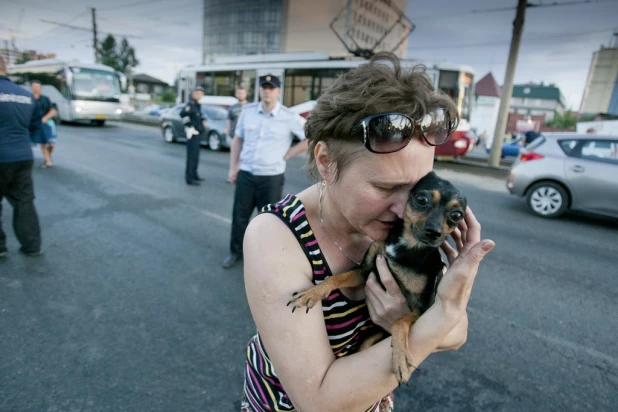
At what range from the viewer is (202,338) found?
10.3 ft

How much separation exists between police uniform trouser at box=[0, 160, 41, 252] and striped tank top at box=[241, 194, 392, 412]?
4.39 metres

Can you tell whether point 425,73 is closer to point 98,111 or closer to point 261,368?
point 261,368

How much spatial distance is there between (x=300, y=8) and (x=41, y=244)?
6869 cm

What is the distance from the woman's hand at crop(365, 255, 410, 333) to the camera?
1.11m

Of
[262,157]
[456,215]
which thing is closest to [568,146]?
[262,157]

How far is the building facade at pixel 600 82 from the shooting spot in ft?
178

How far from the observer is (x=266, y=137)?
15.3 ft

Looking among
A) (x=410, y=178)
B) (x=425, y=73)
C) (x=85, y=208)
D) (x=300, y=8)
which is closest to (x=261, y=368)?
(x=410, y=178)

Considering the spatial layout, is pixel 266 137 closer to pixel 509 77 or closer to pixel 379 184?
pixel 379 184

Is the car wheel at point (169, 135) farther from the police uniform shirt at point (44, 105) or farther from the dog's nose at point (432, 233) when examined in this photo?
the dog's nose at point (432, 233)

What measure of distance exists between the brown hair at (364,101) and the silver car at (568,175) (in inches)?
310

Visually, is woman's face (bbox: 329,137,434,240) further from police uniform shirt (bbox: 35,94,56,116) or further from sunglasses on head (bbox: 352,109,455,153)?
police uniform shirt (bbox: 35,94,56,116)

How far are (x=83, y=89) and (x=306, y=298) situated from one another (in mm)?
23123

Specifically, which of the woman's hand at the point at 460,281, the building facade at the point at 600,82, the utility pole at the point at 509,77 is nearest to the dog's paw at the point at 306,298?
the woman's hand at the point at 460,281
